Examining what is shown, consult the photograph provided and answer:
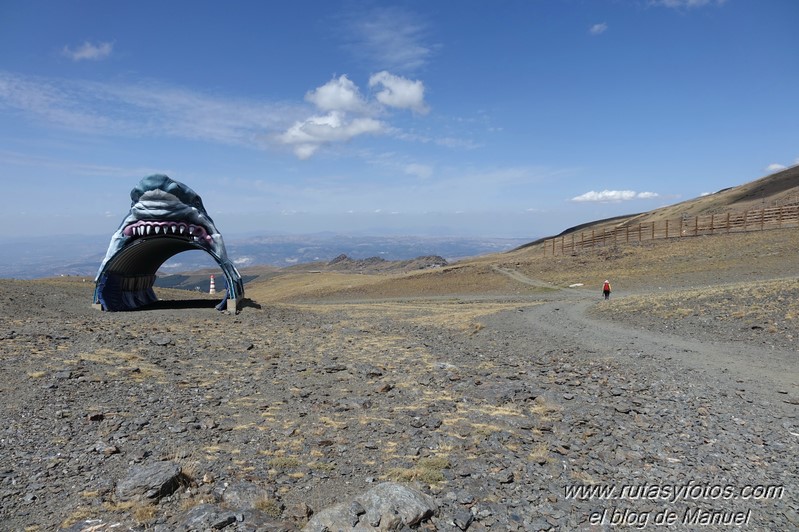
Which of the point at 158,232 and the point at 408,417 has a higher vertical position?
the point at 158,232

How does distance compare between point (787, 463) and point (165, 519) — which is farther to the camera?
point (787, 463)

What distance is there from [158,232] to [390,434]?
64.7 feet

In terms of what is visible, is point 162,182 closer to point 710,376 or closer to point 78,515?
point 78,515

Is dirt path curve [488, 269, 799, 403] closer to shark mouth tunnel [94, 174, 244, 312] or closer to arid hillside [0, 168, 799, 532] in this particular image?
arid hillside [0, 168, 799, 532]

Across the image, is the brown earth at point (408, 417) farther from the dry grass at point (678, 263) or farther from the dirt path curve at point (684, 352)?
the dry grass at point (678, 263)

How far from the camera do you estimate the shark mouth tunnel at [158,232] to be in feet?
78.1

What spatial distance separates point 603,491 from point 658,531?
3.13 feet

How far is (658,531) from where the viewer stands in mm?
6148

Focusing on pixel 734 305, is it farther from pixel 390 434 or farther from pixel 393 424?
pixel 390 434

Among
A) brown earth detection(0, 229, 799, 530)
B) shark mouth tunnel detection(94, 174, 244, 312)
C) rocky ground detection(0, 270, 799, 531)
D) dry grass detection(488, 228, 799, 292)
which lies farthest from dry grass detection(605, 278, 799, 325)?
shark mouth tunnel detection(94, 174, 244, 312)

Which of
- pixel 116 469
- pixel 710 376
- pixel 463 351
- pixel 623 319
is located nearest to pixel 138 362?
pixel 116 469

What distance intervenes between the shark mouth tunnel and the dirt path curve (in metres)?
17.1

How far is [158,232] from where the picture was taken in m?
23.8

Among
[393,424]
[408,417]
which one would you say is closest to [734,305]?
[408,417]
